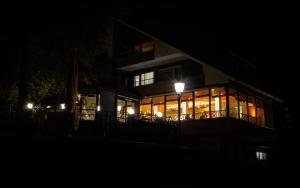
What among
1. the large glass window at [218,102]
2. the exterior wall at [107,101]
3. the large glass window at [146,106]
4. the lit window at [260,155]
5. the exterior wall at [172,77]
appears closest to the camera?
the large glass window at [218,102]

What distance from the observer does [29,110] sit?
2070 cm

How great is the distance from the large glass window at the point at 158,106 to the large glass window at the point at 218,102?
4.35 m

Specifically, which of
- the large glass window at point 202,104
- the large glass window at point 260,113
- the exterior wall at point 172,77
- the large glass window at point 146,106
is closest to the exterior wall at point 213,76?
the exterior wall at point 172,77

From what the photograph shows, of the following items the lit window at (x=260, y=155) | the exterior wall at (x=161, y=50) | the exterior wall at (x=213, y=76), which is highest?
the exterior wall at (x=161, y=50)

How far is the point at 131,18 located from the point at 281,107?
1661 cm

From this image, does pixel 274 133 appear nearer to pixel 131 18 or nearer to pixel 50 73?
pixel 131 18

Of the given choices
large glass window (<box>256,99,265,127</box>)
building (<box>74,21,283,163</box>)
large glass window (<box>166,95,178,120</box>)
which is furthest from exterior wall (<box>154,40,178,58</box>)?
large glass window (<box>256,99,265,127</box>)

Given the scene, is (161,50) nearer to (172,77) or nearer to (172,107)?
(172,77)

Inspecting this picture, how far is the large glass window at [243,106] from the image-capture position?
25.2m

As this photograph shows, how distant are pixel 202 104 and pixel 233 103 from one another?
2278mm

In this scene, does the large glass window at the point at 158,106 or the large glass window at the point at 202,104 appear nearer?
the large glass window at the point at 202,104

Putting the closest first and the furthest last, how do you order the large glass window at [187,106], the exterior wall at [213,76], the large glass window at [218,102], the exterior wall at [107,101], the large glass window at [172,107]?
the exterior wall at [213,76]
the large glass window at [218,102]
the large glass window at [187,106]
the exterior wall at [107,101]
the large glass window at [172,107]

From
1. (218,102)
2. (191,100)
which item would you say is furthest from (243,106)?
(191,100)

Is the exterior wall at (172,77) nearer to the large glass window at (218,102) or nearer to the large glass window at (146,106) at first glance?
the large glass window at (146,106)
